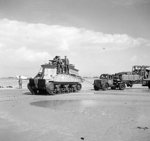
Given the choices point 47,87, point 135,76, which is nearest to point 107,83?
point 135,76

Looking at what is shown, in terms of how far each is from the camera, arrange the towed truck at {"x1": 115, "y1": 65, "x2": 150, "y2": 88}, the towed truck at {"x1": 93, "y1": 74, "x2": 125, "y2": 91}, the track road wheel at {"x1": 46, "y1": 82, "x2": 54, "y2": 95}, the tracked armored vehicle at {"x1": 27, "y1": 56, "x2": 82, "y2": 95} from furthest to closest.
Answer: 1. the towed truck at {"x1": 115, "y1": 65, "x2": 150, "y2": 88}
2. the towed truck at {"x1": 93, "y1": 74, "x2": 125, "y2": 91}
3. the tracked armored vehicle at {"x1": 27, "y1": 56, "x2": 82, "y2": 95}
4. the track road wheel at {"x1": 46, "y1": 82, "x2": 54, "y2": 95}

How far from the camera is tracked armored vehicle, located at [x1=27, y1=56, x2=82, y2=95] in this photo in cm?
2152

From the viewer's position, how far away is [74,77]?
27.0 m

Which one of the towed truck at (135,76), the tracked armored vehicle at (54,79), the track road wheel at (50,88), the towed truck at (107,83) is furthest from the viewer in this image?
the towed truck at (135,76)

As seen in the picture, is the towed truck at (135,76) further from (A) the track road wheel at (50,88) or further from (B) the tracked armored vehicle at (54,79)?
(A) the track road wheel at (50,88)

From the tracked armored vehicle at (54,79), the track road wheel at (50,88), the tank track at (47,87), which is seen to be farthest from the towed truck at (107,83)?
the track road wheel at (50,88)

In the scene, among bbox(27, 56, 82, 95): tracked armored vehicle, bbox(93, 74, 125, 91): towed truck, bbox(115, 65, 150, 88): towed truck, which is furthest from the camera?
bbox(115, 65, 150, 88): towed truck

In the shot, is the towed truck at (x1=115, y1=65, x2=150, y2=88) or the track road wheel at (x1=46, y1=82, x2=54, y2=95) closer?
the track road wheel at (x1=46, y1=82, x2=54, y2=95)

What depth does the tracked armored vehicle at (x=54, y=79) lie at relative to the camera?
21516mm

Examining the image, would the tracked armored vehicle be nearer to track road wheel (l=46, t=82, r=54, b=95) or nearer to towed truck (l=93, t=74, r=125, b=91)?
track road wheel (l=46, t=82, r=54, b=95)

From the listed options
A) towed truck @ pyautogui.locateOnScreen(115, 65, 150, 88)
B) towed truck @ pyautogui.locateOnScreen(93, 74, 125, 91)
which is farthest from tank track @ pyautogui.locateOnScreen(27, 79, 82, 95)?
towed truck @ pyautogui.locateOnScreen(115, 65, 150, 88)

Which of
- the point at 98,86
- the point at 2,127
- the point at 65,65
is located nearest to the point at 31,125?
the point at 2,127

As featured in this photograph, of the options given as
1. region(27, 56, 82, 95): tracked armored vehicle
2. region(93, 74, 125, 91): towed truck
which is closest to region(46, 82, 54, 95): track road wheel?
region(27, 56, 82, 95): tracked armored vehicle

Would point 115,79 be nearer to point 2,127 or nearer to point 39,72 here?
point 39,72
